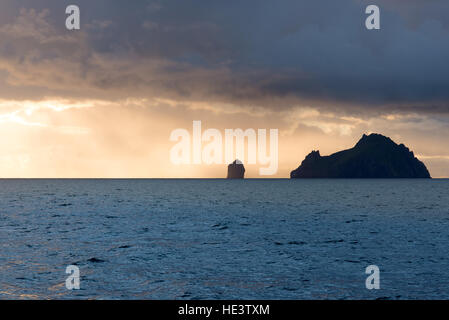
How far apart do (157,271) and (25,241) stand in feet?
67.4

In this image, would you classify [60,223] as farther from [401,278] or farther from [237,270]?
[401,278]

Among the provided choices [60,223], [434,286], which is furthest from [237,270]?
[60,223]

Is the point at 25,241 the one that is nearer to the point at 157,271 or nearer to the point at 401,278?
the point at 157,271

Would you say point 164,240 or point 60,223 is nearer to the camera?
point 164,240

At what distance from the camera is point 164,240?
4344 cm

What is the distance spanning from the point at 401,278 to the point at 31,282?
22185mm

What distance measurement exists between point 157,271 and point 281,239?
19.5 metres

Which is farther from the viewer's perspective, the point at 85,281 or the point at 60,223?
the point at 60,223
